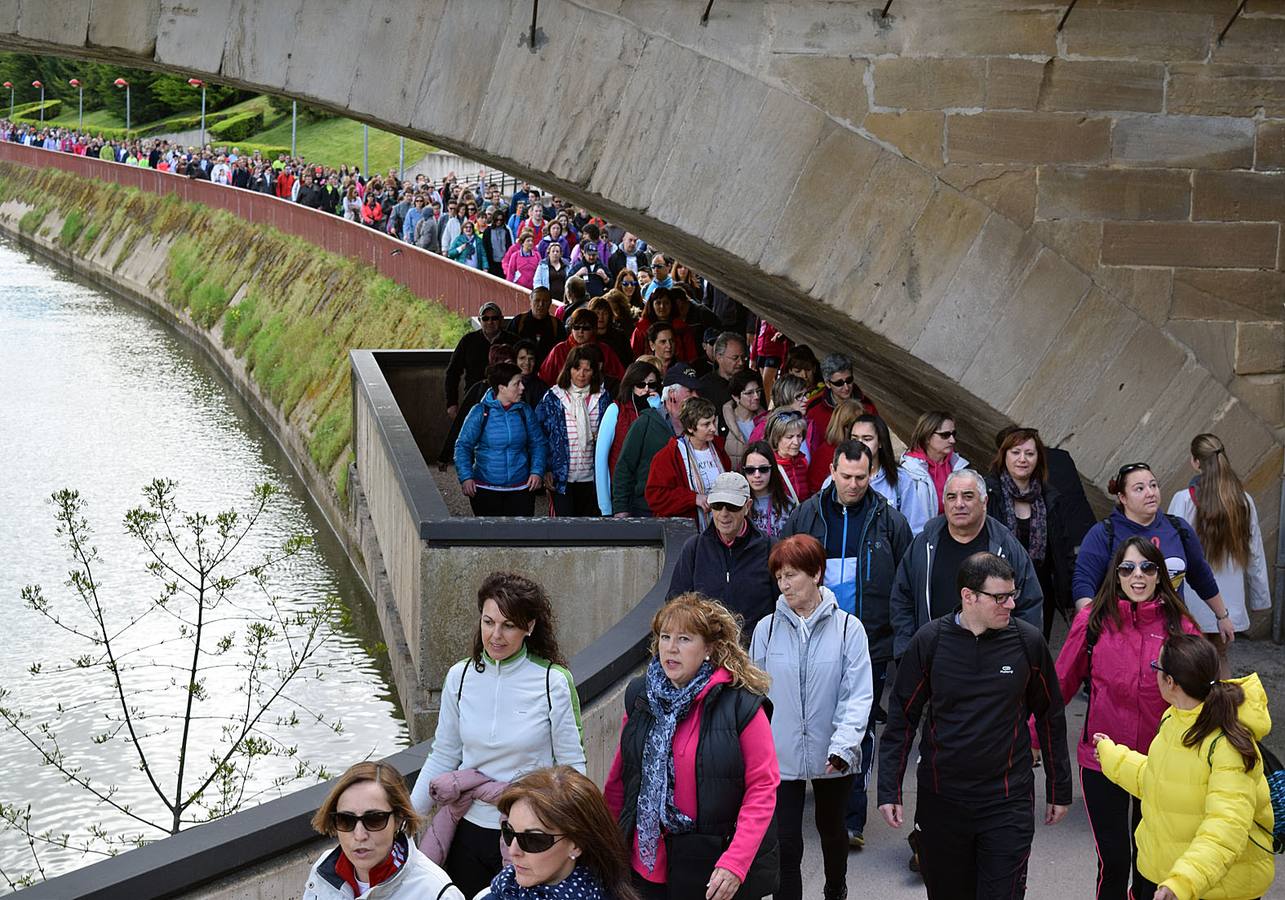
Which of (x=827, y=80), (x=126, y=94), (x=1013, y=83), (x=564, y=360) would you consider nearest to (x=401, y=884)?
(x=827, y=80)

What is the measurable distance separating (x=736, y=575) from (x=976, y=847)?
1730 millimetres

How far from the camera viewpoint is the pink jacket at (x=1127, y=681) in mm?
6141

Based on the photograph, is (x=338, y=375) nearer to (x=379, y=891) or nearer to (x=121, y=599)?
(x=121, y=599)

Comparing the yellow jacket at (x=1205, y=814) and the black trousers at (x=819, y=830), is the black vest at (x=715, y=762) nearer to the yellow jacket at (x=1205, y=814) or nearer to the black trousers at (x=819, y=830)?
the black trousers at (x=819, y=830)

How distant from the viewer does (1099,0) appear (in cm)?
938

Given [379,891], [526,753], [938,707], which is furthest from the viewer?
[938,707]

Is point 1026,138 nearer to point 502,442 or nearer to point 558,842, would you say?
point 502,442

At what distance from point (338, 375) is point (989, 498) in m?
17.0

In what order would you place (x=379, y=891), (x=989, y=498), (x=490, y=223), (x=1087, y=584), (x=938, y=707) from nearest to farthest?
1. (x=379, y=891)
2. (x=938, y=707)
3. (x=1087, y=584)
4. (x=989, y=498)
5. (x=490, y=223)

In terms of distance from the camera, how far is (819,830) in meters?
6.43

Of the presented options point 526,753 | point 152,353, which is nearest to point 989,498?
point 526,753

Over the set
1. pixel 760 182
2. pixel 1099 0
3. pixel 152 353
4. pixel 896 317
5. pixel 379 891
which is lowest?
pixel 152 353

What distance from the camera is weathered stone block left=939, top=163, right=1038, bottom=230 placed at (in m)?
9.45

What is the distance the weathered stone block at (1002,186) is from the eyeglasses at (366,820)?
236 inches
